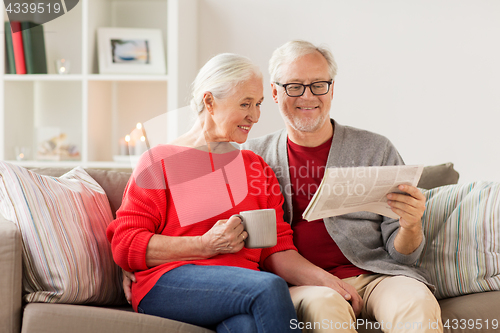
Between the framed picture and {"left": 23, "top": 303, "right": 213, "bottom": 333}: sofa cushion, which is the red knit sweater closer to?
{"left": 23, "top": 303, "right": 213, "bottom": 333}: sofa cushion

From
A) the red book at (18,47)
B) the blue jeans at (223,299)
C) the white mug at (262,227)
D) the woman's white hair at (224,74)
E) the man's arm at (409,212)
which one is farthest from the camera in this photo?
the red book at (18,47)

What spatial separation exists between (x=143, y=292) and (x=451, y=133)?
203 centimetres

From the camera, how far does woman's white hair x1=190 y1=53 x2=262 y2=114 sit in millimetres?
1454

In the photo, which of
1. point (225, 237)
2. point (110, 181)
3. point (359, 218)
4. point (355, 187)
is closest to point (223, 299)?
point (225, 237)

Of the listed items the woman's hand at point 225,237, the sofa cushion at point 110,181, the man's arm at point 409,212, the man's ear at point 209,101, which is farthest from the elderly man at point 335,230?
the sofa cushion at point 110,181

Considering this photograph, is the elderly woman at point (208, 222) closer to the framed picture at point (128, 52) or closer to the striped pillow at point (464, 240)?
the striped pillow at point (464, 240)

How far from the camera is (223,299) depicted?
1154mm

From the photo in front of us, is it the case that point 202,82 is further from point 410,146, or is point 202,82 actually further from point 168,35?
point 410,146

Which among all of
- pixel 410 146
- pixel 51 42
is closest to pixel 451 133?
pixel 410 146

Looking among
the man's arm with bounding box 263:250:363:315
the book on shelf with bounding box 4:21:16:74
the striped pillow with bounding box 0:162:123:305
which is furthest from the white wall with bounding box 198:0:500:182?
the striped pillow with bounding box 0:162:123:305

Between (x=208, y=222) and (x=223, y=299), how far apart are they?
0.28m

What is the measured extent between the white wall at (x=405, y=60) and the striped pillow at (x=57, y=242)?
146cm

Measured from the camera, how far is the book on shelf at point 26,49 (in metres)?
2.56

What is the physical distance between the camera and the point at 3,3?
258 cm
